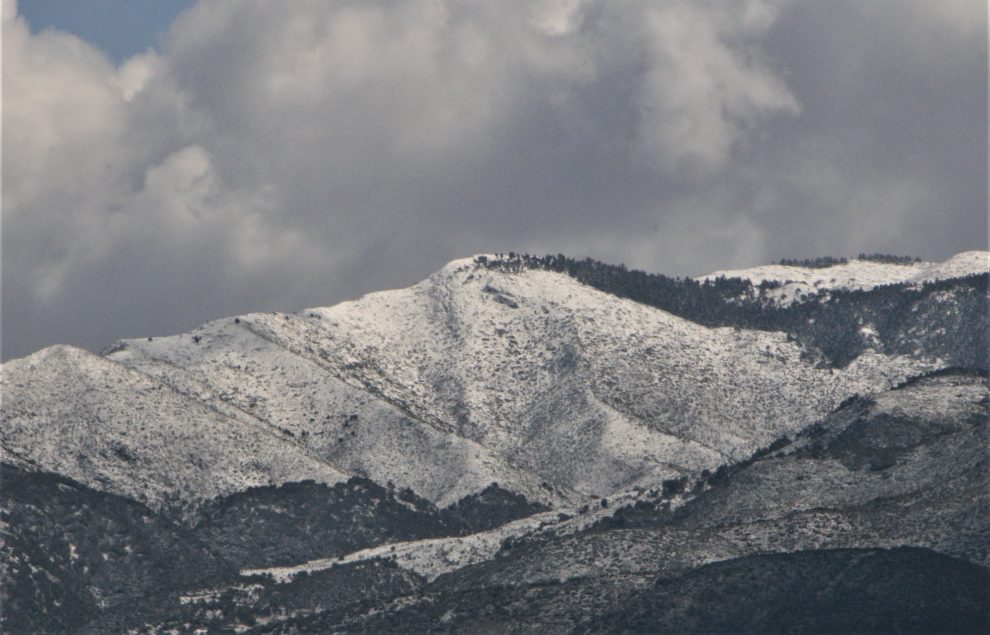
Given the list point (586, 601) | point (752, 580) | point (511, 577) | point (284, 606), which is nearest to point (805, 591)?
point (752, 580)

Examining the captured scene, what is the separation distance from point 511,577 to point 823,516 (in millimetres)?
28593

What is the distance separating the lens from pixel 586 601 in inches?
7092

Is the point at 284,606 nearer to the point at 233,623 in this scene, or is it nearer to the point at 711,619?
the point at 233,623

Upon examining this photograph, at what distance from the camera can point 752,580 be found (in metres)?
175

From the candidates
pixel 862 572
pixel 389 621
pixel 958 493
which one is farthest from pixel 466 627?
pixel 958 493

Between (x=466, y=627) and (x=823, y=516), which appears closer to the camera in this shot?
(x=466, y=627)

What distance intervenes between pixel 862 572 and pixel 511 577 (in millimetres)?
35362

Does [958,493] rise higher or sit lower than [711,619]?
higher

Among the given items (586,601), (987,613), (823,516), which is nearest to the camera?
(987,613)

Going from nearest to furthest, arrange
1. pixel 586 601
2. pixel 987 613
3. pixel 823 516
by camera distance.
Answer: pixel 987 613, pixel 586 601, pixel 823 516

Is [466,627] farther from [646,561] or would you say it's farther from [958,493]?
[958,493]

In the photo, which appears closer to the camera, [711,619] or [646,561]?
[711,619]

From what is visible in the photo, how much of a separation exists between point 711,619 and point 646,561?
20.1 metres

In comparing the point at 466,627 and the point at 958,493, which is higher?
the point at 958,493
